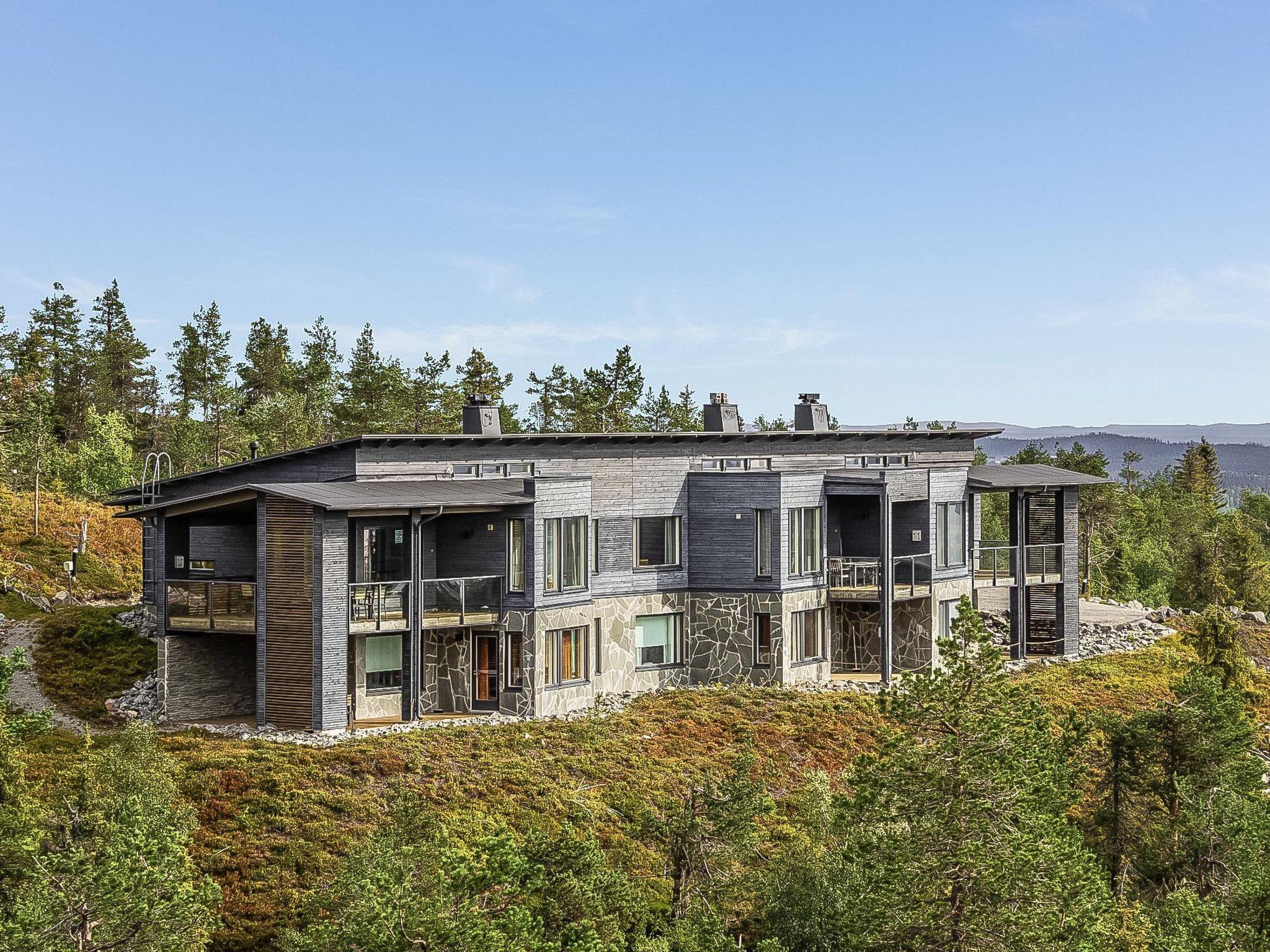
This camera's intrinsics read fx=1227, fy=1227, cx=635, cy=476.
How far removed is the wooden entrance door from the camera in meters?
27.9

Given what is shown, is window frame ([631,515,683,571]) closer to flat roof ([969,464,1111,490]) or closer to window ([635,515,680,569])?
window ([635,515,680,569])

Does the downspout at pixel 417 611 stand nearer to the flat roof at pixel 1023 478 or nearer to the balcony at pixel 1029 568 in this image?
the flat roof at pixel 1023 478

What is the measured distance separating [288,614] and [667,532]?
442 inches

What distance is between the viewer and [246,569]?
2912 centimetres

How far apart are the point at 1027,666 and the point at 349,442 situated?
2143cm

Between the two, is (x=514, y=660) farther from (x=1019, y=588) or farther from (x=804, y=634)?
(x=1019, y=588)

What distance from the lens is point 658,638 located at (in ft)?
106

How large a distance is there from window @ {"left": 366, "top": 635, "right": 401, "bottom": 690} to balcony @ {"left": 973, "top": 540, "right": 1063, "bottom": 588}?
59.9 feet

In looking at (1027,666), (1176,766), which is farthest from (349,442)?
(1027,666)

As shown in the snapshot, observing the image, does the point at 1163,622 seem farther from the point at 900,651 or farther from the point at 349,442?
the point at 349,442

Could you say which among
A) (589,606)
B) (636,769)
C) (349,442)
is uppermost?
(349,442)

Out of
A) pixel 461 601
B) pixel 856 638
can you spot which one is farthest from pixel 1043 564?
pixel 461 601

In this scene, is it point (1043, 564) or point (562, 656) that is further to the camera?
point (1043, 564)

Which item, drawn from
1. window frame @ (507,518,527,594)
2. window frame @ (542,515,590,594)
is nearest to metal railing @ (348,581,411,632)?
window frame @ (507,518,527,594)
